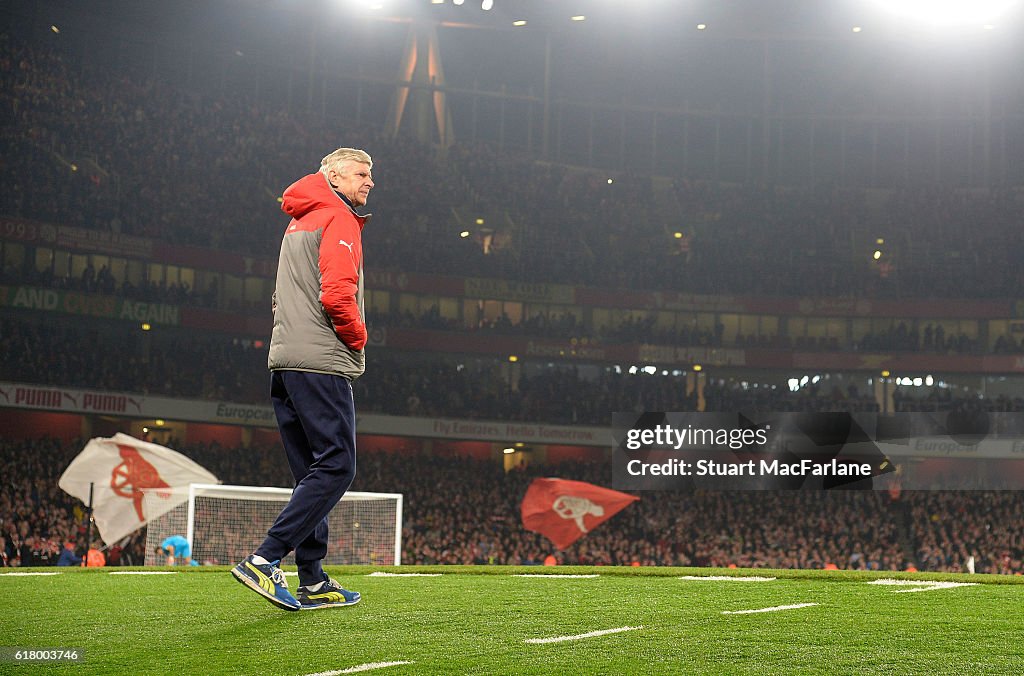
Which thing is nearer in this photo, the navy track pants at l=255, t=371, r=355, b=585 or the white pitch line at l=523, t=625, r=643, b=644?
the white pitch line at l=523, t=625, r=643, b=644

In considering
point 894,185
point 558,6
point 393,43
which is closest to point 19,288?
point 558,6

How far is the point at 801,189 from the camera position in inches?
2079

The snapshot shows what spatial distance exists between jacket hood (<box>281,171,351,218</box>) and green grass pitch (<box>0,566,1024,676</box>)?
6.02 feet

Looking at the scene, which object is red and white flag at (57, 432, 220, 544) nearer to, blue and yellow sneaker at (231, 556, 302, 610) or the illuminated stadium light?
blue and yellow sneaker at (231, 556, 302, 610)

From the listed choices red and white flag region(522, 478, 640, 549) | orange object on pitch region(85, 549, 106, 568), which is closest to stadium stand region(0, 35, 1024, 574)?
red and white flag region(522, 478, 640, 549)

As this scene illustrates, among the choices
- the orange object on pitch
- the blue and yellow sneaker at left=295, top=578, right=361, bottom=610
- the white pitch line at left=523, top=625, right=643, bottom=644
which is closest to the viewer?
the white pitch line at left=523, top=625, right=643, bottom=644

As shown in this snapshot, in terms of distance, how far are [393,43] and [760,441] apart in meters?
26.6

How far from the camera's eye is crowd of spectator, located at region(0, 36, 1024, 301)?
38.0m

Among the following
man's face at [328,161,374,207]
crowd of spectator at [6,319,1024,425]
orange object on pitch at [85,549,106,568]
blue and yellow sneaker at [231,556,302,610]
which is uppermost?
crowd of spectator at [6,319,1024,425]

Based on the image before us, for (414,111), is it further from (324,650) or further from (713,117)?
(324,650)

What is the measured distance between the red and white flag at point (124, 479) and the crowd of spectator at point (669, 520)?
7.34 m

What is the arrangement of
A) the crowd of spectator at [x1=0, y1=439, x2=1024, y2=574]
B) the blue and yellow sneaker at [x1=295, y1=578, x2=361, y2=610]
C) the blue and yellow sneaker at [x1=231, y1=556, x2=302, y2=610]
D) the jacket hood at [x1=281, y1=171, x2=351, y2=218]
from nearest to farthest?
the blue and yellow sneaker at [x1=231, y1=556, x2=302, y2=610], the blue and yellow sneaker at [x1=295, y1=578, x2=361, y2=610], the jacket hood at [x1=281, y1=171, x2=351, y2=218], the crowd of spectator at [x1=0, y1=439, x2=1024, y2=574]

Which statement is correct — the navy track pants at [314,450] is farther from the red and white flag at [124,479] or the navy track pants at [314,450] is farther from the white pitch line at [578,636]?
the red and white flag at [124,479]

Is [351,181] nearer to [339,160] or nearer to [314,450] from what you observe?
[339,160]
